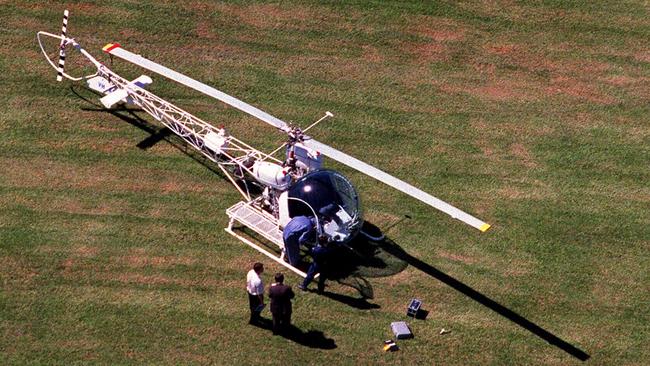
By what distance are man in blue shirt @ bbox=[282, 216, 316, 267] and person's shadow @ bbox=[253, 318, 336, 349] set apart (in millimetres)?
2070

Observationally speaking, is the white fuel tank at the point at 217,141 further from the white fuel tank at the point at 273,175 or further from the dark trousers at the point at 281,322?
the dark trousers at the point at 281,322

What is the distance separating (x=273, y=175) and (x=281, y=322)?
417 cm

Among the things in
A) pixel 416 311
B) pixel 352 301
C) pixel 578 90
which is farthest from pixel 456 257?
pixel 578 90

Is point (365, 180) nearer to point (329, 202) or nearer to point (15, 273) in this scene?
point (329, 202)

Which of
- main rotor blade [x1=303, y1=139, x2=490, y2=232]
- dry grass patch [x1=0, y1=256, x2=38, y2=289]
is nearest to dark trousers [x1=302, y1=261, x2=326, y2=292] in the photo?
main rotor blade [x1=303, y1=139, x2=490, y2=232]

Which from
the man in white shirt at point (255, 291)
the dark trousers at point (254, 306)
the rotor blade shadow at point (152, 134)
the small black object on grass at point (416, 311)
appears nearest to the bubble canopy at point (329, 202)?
the man in white shirt at point (255, 291)

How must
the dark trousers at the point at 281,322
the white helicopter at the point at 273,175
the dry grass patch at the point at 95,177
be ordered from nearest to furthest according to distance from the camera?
1. the dark trousers at the point at 281,322
2. the white helicopter at the point at 273,175
3. the dry grass patch at the point at 95,177

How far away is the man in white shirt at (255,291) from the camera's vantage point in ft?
66.7

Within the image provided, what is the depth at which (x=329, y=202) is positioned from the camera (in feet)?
73.1

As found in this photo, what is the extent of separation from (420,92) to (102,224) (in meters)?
11.9

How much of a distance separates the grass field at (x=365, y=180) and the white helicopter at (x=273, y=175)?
726 millimetres

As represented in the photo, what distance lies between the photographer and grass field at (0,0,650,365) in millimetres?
21234

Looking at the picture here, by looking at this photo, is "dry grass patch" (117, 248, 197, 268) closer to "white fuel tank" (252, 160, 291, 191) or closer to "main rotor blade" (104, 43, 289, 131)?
"white fuel tank" (252, 160, 291, 191)

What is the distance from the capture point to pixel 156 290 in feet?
71.6
